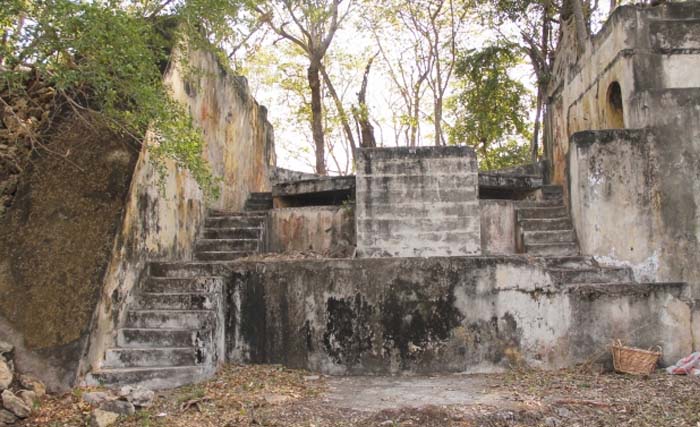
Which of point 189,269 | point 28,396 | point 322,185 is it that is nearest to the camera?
point 28,396

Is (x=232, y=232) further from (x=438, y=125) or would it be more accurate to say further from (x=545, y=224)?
(x=438, y=125)

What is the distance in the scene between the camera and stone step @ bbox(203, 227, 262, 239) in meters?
7.72

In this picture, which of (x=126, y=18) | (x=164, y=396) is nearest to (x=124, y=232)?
(x=164, y=396)

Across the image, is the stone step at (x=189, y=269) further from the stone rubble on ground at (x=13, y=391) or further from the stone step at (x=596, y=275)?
the stone step at (x=596, y=275)

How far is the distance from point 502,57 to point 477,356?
32.7 feet

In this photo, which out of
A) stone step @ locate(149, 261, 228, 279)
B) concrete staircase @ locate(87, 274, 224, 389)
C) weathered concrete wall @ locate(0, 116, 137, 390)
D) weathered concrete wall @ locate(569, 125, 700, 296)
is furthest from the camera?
weathered concrete wall @ locate(569, 125, 700, 296)

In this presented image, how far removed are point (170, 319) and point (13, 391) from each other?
1.44 metres

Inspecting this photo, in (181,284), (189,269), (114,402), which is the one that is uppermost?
(189,269)

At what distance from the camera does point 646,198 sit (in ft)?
23.1

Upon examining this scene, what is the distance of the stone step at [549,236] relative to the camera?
743cm

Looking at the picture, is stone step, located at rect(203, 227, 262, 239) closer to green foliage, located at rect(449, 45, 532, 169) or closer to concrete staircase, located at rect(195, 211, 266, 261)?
concrete staircase, located at rect(195, 211, 266, 261)

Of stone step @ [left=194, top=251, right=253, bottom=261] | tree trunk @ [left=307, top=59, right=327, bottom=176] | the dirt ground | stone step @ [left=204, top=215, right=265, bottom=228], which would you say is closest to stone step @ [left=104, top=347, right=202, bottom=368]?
the dirt ground

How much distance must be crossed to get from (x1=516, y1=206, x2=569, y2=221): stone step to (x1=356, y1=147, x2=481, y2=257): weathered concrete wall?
788 millimetres

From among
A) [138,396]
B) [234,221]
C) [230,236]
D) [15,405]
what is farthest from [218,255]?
[15,405]
